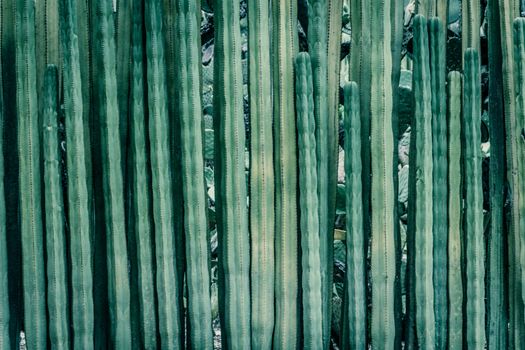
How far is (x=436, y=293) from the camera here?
1.91 metres

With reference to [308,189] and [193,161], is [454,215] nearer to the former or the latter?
[308,189]

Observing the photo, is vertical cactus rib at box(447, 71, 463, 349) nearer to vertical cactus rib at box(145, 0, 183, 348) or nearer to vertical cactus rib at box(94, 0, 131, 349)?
vertical cactus rib at box(145, 0, 183, 348)

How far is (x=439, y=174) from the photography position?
189cm

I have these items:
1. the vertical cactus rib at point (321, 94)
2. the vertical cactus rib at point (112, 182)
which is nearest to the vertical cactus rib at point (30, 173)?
the vertical cactus rib at point (112, 182)

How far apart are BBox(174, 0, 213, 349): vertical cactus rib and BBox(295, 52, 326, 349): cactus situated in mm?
257

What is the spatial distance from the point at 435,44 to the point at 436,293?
2.18ft

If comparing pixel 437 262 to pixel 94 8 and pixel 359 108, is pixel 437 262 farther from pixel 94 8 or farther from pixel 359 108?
pixel 94 8

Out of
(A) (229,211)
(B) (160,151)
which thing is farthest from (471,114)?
(B) (160,151)

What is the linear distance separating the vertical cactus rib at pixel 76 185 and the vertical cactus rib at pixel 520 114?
1139mm

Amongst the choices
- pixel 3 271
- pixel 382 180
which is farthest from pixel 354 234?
pixel 3 271

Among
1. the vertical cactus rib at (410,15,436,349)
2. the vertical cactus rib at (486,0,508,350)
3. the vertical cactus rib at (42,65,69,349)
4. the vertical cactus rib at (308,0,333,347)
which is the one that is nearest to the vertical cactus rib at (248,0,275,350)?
the vertical cactus rib at (308,0,333,347)

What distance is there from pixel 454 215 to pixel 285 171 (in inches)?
18.5

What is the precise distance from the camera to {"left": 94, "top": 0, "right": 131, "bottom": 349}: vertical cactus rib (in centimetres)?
181

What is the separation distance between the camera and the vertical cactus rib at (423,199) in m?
1.85
